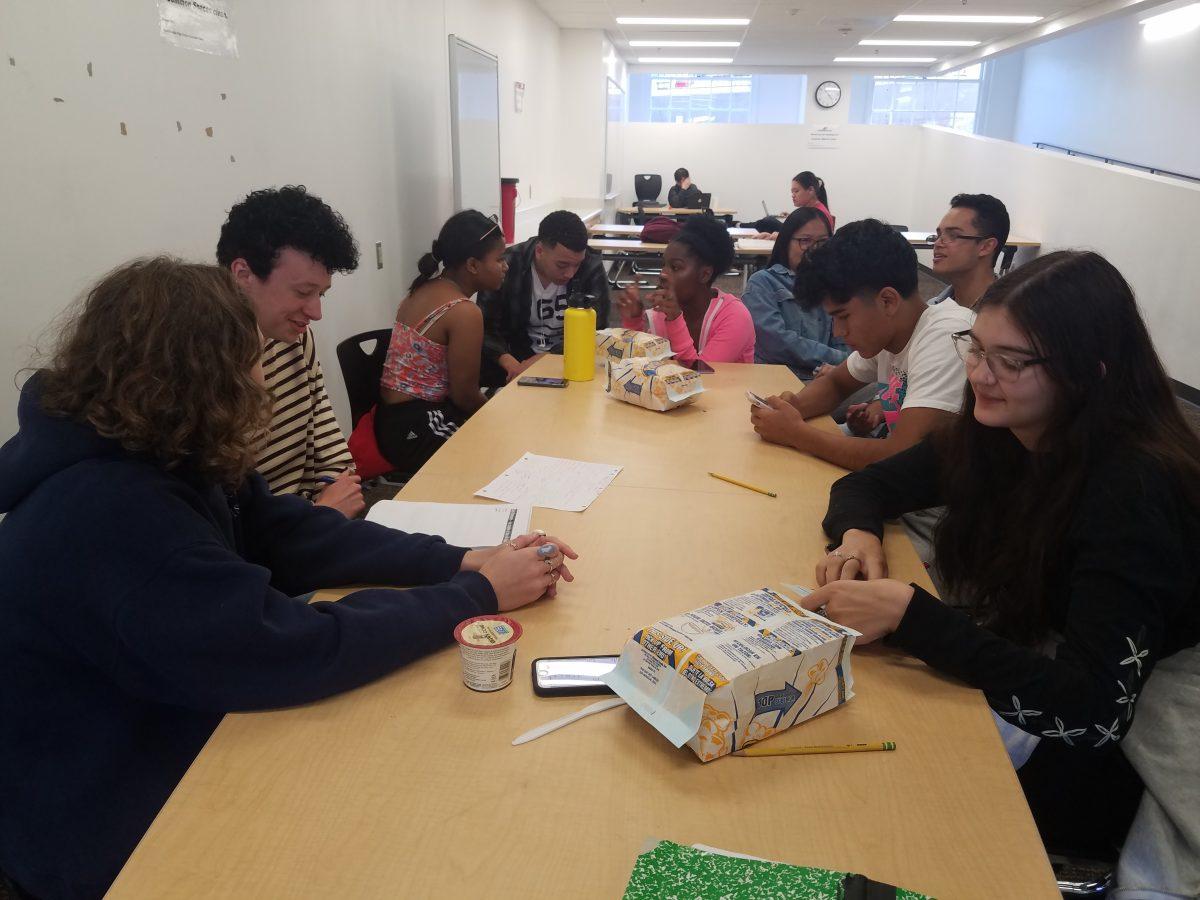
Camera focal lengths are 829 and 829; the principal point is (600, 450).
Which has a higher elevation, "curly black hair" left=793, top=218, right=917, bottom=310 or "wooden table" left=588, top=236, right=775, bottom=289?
"curly black hair" left=793, top=218, right=917, bottom=310

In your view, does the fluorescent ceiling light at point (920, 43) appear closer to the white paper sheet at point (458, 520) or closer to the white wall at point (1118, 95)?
the white wall at point (1118, 95)

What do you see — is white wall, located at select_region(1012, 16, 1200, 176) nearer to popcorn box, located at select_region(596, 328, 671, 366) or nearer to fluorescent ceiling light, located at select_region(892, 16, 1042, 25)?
fluorescent ceiling light, located at select_region(892, 16, 1042, 25)

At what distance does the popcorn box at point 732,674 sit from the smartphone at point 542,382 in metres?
1.60

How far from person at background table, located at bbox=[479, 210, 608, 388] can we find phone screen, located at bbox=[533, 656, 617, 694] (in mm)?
2469

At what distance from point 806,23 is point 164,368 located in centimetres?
859

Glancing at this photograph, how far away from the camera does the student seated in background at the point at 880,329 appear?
1.89m

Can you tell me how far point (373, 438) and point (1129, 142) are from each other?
30.9 ft

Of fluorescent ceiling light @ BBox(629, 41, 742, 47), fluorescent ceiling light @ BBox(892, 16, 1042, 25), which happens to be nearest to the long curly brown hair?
fluorescent ceiling light @ BBox(892, 16, 1042, 25)

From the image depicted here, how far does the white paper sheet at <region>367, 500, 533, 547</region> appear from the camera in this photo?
1475mm

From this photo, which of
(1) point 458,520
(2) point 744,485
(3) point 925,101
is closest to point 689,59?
(3) point 925,101

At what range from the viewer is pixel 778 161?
11.8 meters

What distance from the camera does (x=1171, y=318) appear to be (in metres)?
5.62

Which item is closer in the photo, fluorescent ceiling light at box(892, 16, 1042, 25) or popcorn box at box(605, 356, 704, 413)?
popcorn box at box(605, 356, 704, 413)

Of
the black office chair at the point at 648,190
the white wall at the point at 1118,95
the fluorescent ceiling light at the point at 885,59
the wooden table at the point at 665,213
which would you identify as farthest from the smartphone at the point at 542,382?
the fluorescent ceiling light at the point at 885,59
